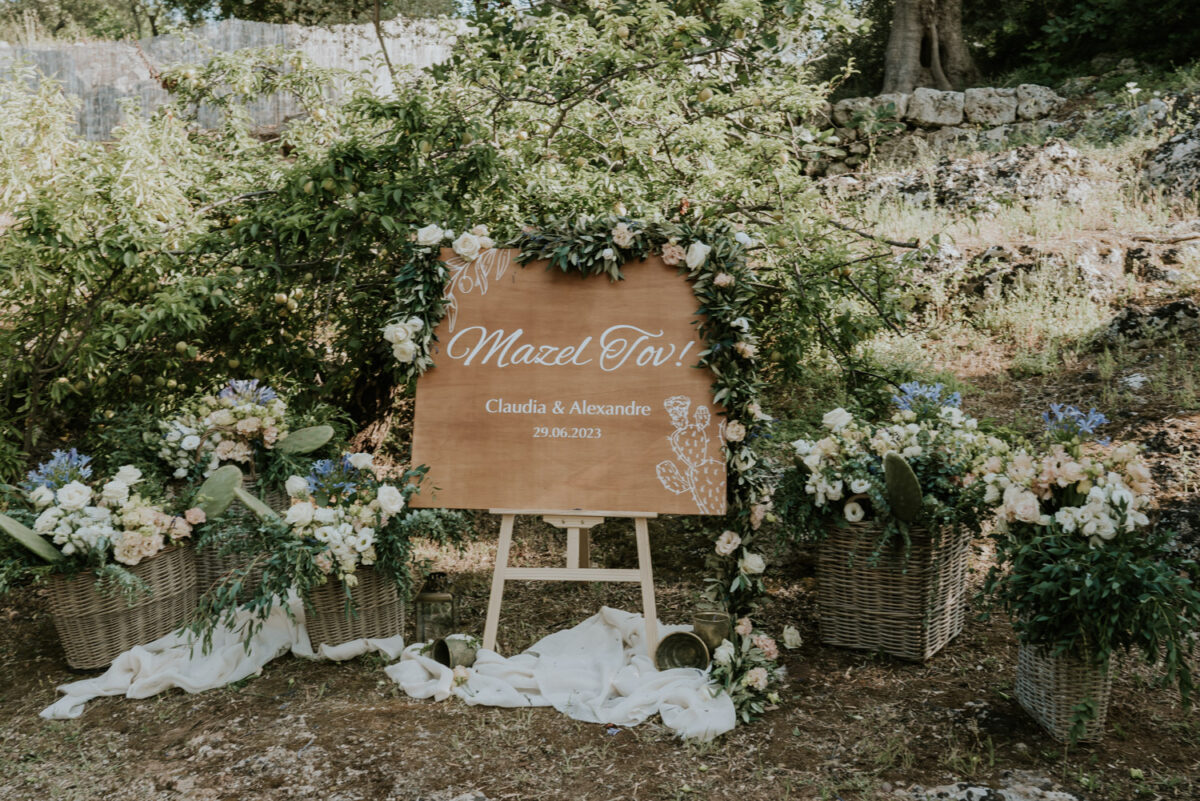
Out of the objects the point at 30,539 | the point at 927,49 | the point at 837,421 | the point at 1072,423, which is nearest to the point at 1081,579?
the point at 1072,423

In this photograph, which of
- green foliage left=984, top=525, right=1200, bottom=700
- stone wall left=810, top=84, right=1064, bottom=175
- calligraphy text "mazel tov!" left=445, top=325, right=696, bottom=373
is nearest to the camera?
green foliage left=984, top=525, right=1200, bottom=700

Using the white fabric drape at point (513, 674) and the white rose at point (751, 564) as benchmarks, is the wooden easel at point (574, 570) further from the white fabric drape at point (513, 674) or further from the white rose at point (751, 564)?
the white rose at point (751, 564)

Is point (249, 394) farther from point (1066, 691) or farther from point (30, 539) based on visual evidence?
point (1066, 691)

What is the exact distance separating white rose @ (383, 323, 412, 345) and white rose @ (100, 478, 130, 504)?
1.19 meters

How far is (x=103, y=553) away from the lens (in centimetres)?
317

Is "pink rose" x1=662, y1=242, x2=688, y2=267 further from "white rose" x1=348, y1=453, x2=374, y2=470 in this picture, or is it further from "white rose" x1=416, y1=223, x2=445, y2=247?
"white rose" x1=348, y1=453, x2=374, y2=470

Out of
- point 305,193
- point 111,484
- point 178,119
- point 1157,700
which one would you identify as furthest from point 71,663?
point 1157,700

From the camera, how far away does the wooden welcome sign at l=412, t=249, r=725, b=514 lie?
10.5 ft

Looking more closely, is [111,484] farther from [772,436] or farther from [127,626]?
[772,436]

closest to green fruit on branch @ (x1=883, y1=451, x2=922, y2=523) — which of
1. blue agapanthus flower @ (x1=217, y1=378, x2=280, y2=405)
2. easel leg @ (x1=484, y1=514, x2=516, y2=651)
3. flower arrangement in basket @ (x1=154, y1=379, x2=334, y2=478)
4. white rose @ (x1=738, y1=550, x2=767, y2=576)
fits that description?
white rose @ (x1=738, y1=550, x2=767, y2=576)

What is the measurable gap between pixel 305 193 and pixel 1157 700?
12.7 feet

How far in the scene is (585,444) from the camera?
322 centimetres

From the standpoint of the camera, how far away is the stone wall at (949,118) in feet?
31.4

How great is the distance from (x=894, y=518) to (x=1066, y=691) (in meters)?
0.75
